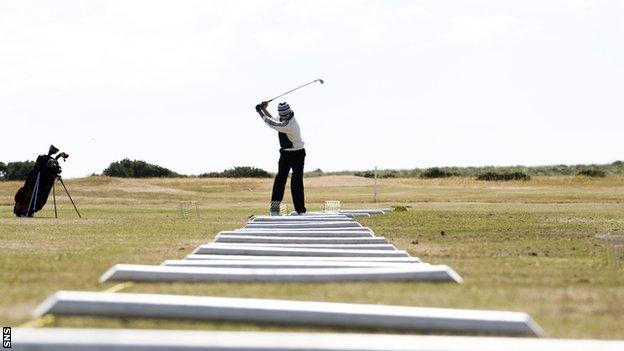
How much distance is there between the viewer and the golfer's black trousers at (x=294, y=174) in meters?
19.6

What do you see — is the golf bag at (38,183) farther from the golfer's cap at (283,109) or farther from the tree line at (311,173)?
the tree line at (311,173)

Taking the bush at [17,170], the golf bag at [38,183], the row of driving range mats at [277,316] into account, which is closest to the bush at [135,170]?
the bush at [17,170]

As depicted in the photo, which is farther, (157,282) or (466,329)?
(157,282)

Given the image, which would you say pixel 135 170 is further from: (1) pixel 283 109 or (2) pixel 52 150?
(1) pixel 283 109

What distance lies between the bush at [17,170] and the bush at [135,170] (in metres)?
7.86

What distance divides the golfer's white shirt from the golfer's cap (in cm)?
15

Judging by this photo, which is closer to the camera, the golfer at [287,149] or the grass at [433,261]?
the grass at [433,261]

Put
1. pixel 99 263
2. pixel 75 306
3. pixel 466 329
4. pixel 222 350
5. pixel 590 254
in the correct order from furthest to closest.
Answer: pixel 590 254, pixel 99 263, pixel 75 306, pixel 466 329, pixel 222 350

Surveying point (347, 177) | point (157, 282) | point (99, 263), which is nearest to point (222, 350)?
point (157, 282)

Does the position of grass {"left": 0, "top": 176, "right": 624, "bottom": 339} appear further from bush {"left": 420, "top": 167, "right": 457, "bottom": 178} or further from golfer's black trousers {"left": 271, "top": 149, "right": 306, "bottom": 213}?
bush {"left": 420, "top": 167, "right": 457, "bottom": 178}

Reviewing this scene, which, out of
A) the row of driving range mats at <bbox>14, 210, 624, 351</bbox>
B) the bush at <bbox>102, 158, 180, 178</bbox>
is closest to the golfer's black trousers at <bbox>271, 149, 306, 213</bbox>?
the row of driving range mats at <bbox>14, 210, 624, 351</bbox>

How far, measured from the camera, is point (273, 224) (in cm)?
1694

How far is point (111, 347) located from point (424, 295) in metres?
3.25

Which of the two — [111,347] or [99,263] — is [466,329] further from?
[99,263]
